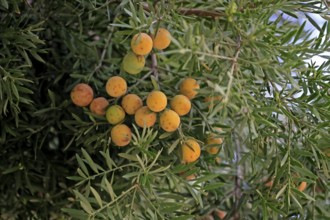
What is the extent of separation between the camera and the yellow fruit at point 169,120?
64 centimetres

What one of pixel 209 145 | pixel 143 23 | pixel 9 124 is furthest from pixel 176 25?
pixel 9 124

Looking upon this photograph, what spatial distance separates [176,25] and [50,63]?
0.28 metres

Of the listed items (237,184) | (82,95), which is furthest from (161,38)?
(237,184)

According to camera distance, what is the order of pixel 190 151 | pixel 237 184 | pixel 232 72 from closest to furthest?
pixel 232 72
pixel 190 151
pixel 237 184

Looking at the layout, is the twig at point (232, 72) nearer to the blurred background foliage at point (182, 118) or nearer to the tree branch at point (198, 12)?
the blurred background foliage at point (182, 118)

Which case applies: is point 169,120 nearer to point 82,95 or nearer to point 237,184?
point 82,95

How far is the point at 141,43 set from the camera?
62 cm

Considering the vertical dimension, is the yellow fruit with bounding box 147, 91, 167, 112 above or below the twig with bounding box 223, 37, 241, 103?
below

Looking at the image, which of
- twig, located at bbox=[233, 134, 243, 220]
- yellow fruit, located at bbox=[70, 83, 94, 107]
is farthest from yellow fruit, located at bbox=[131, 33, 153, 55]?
twig, located at bbox=[233, 134, 243, 220]

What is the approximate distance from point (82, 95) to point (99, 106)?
27 millimetres

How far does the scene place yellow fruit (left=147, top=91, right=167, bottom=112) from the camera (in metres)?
0.64

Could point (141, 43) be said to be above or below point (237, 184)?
above

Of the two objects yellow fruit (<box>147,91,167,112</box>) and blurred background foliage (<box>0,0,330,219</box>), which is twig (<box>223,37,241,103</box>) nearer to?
blurred background foliage (<box>0,0,330,219</box>)

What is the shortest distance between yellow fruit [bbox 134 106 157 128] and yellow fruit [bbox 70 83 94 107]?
0.08 m
